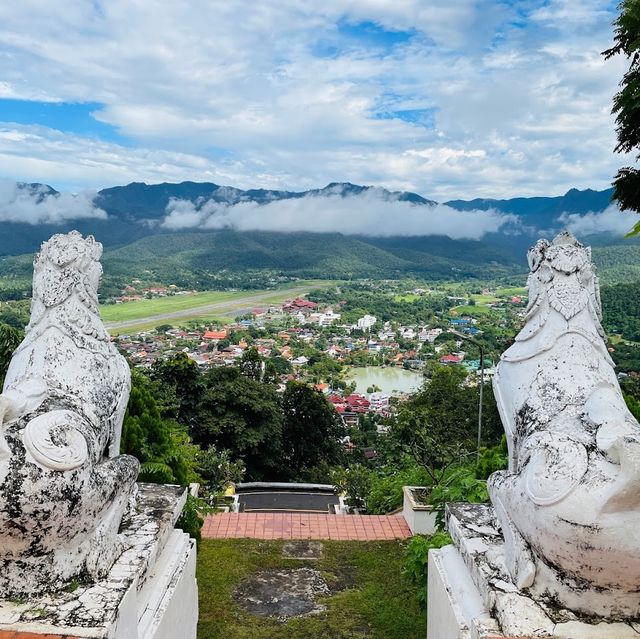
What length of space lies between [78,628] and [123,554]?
30.5 inches

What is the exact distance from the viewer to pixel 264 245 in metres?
144

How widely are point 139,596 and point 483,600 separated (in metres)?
1.90

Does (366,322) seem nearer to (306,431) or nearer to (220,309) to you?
(220,309)

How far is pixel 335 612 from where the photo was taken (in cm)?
568

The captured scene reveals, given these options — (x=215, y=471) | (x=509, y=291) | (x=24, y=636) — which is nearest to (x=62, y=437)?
(x=24, y=636)

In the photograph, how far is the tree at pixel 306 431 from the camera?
22.4 meters

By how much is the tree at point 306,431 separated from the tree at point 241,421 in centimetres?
252

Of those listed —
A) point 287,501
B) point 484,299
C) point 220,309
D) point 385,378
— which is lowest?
point 220,309

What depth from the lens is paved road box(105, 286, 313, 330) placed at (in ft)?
220

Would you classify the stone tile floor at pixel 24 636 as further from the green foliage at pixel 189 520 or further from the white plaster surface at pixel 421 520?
the white plaster surface at pixel 421 520

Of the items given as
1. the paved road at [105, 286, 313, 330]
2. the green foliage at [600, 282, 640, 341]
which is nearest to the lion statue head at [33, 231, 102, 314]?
the green foliage at [600, 282, 640, 341]

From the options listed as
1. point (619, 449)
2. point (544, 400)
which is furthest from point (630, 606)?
point (544, 400)

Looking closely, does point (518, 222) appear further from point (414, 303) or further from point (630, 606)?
point (630, 606)

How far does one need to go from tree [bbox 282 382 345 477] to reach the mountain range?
2914 inches
